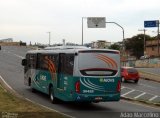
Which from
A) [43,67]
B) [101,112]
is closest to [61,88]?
[101,112]

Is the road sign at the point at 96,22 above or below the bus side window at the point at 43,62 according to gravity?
above

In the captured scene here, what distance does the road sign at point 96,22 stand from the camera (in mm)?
57287

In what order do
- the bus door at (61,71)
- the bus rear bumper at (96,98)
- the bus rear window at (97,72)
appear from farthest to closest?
the bus door at (61,71), the bus rear window at (97,72), the bus rear bumper at (96,98)

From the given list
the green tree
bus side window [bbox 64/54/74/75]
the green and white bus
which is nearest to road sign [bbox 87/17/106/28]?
the green and white bus

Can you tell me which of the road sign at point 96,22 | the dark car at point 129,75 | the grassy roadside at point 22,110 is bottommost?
the dark car at point 129,75

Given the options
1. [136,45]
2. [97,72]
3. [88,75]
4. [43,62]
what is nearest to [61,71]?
[88,75]

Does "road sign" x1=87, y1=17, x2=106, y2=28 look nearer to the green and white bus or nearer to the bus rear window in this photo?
the green and white bus

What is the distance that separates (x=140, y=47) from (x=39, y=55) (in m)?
127

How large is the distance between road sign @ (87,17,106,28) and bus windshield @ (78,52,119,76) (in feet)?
121

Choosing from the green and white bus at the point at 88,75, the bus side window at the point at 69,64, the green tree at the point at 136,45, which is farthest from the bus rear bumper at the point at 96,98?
the green tree at the point at 136,45

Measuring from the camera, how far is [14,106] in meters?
18.7

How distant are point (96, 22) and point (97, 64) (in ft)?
126

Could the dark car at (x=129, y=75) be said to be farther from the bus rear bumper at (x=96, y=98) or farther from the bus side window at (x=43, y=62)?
the bus rear bumper at (x=96, y=98)

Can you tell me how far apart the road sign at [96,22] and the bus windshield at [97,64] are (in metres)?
36.8
